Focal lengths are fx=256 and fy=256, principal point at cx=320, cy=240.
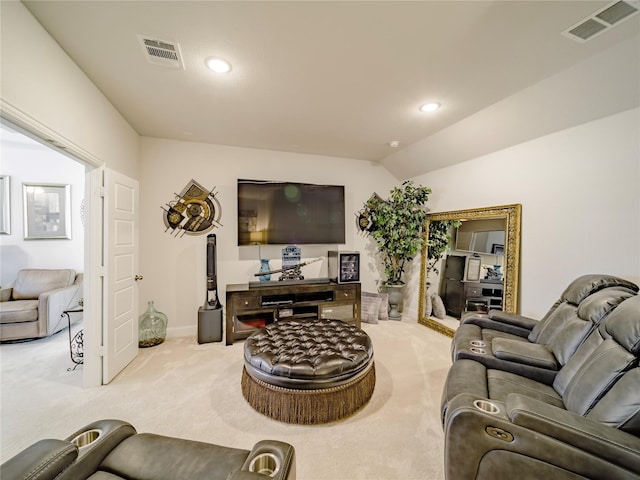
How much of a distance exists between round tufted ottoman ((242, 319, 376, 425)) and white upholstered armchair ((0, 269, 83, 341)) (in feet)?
10.1

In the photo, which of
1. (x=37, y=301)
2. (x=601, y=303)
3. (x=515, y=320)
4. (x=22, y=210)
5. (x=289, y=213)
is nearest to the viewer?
(x=601, y=303)

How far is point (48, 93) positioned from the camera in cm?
167

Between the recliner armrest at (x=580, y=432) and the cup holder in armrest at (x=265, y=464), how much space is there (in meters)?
0.97

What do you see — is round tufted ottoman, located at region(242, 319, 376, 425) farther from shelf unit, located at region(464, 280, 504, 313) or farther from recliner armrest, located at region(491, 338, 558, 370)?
shelf unit, located at region(464, 280, 504, 313)

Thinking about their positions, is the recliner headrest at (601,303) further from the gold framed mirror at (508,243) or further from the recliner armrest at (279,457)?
the recliner armrest at (279,457)

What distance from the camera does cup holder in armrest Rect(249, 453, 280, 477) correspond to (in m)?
0.85

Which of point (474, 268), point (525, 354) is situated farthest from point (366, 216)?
point (525, 354)

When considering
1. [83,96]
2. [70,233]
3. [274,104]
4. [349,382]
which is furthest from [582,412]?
[70,233]

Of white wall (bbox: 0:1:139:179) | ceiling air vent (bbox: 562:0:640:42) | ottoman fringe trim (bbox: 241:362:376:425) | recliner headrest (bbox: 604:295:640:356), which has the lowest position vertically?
ottoman fringe trim (bbox: 241:362:376:425)

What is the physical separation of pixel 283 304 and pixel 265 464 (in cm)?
258

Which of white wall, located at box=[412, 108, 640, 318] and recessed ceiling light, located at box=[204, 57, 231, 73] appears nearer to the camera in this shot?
recessed ceiling light, located at box=[204, 57, 231, 73]

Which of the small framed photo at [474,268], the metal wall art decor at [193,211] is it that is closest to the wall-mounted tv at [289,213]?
the metal wall art decor at [193,211]

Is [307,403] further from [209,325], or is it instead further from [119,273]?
[119,273]

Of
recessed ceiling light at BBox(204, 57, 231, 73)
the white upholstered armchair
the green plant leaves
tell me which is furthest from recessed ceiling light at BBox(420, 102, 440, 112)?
the white upholstered armchair
